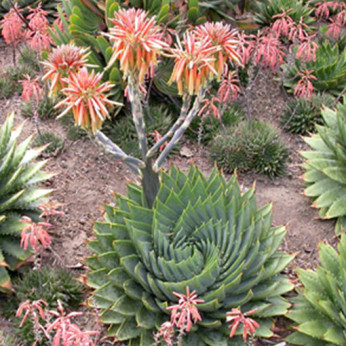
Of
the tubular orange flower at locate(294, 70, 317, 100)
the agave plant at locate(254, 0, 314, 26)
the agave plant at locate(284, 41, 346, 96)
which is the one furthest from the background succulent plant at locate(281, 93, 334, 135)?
the agave plant at locate(254, 0, 314, 26)

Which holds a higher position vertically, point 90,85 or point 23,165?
point 90,85

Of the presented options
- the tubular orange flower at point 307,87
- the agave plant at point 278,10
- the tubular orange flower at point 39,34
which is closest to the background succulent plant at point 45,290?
the tubular orange flower at point 39,34

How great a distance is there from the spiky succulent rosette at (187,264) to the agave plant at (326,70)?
3028mm

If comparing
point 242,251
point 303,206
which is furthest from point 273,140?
point 242,251

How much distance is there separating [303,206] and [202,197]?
1660 millimetres

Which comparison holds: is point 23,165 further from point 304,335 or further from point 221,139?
point 304,335

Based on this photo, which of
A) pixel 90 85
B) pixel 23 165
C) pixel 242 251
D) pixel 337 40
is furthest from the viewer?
pixel 337 40

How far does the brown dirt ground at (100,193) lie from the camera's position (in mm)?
4625

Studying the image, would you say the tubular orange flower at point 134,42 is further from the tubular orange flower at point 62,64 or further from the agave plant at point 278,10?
the agave plant at point 278,10

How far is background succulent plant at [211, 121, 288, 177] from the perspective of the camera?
5.39 m

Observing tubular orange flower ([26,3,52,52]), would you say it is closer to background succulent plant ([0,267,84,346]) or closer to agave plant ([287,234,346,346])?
background succulent plant ([0,267,84,346])

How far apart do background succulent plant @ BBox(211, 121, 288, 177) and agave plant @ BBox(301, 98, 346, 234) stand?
416mm

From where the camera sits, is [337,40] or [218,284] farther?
[337,40]

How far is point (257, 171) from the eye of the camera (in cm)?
546
